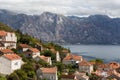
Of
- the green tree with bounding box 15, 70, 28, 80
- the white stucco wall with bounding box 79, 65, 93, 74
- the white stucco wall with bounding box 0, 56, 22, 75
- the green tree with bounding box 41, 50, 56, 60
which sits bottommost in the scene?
the white stucco wall with bounding box 79, 65, 93, 74

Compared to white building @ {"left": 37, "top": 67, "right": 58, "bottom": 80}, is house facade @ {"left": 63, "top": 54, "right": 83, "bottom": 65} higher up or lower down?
lower down

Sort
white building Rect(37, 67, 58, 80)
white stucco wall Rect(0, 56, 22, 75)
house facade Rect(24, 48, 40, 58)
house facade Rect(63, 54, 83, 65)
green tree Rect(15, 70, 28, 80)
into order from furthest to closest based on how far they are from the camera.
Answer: house facade Rect(63, 54, 83, 65), house facade Rect(24, 48, 40, 58), white building Rect(37, 67, 58, 80), white stucco wall Rect(0, 56, 22, 75), green tree Rect(15, 70, 28, 80)

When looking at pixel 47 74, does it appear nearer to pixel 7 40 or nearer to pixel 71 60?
pixel 7 40

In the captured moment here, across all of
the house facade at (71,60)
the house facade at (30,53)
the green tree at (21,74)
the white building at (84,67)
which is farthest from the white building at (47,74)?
the house facade at (71,60)

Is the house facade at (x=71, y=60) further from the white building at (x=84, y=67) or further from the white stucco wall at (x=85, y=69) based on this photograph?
the white stucco wall at (x=85, y=69)

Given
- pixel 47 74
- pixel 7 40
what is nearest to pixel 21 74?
pixel 47 74

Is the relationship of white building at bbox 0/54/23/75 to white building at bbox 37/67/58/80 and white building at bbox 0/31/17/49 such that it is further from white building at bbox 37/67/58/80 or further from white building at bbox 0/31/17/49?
white building at bbox 0/31/17/49

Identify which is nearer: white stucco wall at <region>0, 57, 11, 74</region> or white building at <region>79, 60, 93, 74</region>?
white stucco wall at <region>0, 57, 11, 74</region>

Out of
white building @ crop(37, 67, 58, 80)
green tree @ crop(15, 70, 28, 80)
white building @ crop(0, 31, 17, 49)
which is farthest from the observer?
white building @ crop(0, 31, 17, 49)

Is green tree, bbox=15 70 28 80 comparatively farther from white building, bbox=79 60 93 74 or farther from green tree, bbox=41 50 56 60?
white building, bbox=79 60 93 74

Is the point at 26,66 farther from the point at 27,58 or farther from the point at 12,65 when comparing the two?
the point at 27,58

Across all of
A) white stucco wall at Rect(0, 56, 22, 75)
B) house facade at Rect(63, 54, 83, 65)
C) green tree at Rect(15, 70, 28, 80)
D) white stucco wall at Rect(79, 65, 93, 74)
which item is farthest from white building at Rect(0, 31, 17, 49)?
green tree at Rect(15, 70, 28, 80)

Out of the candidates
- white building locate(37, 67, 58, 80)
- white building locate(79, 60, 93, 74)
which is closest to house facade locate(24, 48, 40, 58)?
white building locate(79, 60, 93, 74)
